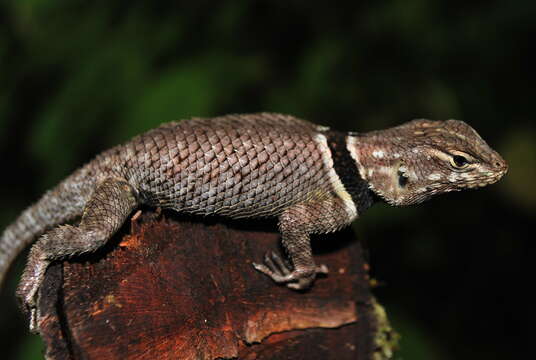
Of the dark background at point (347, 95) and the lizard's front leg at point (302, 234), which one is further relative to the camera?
the dark background at point (347, 95)

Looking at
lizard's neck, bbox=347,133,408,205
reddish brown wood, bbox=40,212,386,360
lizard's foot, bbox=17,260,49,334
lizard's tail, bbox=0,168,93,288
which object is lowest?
reddish brown wood, bbox=40,212,386,360

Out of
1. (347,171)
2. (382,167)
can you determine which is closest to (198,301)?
(347,171)

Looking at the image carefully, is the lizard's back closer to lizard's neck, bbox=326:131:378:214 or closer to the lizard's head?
lizard's neck, bbox=326:131:378:214

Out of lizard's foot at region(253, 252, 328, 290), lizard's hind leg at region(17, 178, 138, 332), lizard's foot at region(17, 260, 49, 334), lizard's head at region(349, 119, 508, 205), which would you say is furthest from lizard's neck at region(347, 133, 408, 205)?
lizard's foot at region(17, 260, 49, 334)

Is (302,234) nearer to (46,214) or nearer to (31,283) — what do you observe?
(31,283)

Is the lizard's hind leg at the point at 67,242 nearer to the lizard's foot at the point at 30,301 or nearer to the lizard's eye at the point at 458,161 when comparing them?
the lizard's foot at the point at 30,301

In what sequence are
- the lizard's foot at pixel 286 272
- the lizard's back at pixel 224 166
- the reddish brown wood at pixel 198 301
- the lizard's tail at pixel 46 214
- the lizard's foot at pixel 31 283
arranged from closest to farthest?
1. the reddish brown wood at pixel 198 301
2. the lizard's foot at pixel 31 283
3. the lizard's back at pixel 224 166
4. the lizard's foot at pixel 286 272
5. the lizard's tail at pixel 46 214

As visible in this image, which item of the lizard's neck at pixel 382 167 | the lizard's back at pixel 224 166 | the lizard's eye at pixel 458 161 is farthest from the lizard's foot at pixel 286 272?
the lizard's eye at pixel 458 161
